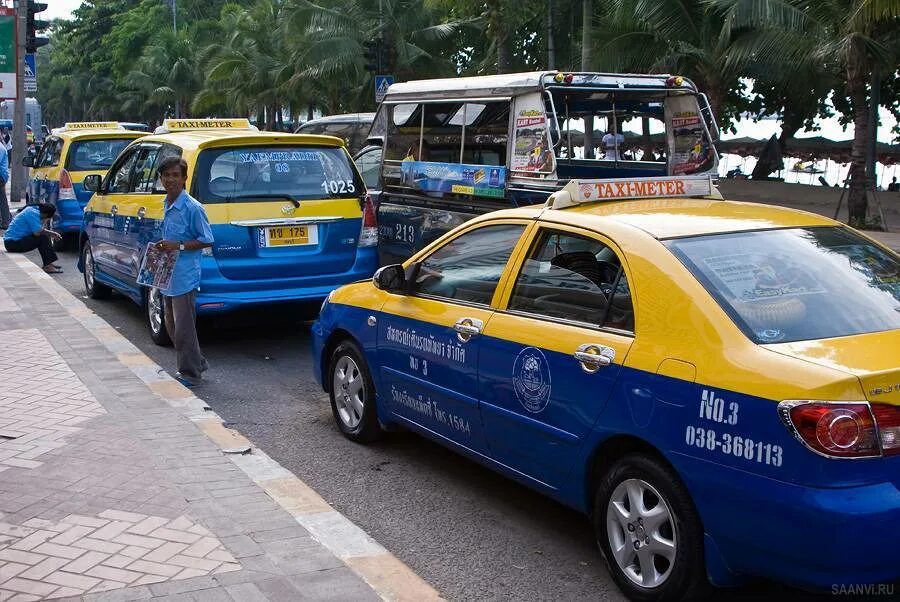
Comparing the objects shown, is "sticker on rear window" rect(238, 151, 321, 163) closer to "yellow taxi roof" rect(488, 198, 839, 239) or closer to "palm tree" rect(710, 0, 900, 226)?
"yellow taxi roof" rect(488, 198, 839, 239)

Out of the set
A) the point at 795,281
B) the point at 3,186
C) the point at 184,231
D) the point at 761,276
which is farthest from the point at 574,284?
the point at 3,186

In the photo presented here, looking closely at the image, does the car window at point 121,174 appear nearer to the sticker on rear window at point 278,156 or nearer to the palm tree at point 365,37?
the sticker on rear window at point 278,156

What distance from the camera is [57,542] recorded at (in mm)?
4641

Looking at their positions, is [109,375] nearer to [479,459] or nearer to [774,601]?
[479,459]

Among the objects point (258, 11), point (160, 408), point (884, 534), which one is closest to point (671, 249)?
point (884, 534)

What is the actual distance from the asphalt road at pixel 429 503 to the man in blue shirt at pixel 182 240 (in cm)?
59

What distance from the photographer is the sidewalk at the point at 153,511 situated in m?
4.24

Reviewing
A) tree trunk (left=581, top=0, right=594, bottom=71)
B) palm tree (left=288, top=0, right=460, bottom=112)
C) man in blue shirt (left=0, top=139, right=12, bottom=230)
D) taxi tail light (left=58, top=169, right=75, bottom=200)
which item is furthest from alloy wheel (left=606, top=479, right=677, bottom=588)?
palm tree (left=288, top=0, right=460, bottom=112)

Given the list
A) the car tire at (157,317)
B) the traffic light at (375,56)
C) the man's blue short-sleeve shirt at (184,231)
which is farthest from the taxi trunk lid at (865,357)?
the traffic light at (375,56)

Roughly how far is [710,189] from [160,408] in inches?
151

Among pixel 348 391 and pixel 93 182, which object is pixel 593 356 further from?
pixel 93 182

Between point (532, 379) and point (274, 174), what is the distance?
16.1ft

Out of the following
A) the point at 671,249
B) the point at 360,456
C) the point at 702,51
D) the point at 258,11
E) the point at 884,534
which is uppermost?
the point at 258,11

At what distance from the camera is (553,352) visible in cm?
449
